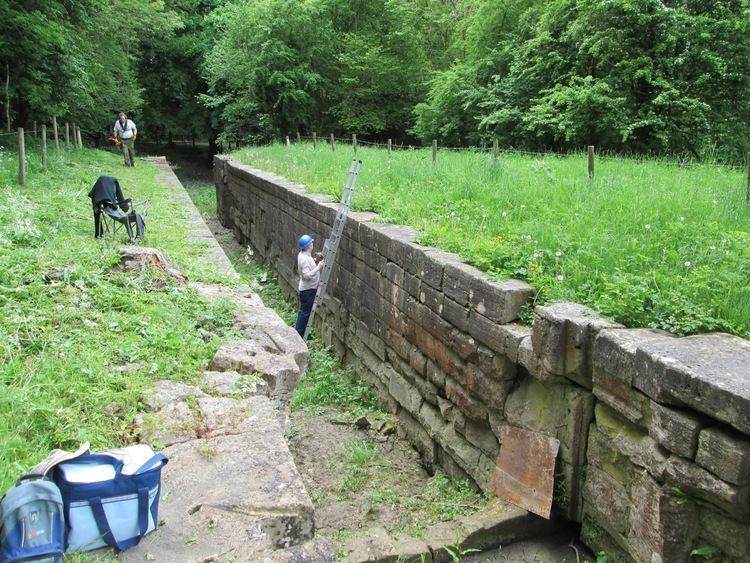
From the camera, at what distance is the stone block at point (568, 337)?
3971 millimetres

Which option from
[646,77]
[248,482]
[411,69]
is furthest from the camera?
[411,69]

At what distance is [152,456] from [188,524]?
33 cm

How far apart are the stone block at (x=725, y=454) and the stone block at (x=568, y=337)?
3.08 feet

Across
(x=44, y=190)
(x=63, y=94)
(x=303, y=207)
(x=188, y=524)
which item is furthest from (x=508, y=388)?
(x=63, y=94)

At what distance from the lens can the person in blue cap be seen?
8.57 m

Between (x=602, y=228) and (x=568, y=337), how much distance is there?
1861mm

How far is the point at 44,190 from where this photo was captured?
10578 millimetres

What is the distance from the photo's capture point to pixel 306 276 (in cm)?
871

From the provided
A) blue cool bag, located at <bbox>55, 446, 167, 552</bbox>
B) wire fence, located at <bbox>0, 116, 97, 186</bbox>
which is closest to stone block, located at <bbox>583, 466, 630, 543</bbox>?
blue cool bag, located at <bbox>55, 446, 167, 552</bbox>

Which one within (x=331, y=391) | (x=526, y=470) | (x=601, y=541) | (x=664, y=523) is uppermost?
(x=664, y=523)

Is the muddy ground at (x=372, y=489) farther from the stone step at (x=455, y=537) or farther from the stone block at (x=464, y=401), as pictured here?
the stone block at (x=464, y=401)

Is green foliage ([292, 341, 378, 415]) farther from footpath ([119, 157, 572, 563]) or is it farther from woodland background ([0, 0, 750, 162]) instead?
woodland background ([0, 0, 750, 162])

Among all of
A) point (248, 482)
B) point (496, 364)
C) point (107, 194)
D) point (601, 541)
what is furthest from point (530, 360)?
point (107, 194)

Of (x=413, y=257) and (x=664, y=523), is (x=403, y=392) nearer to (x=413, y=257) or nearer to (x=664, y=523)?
(x=413, y=257)
